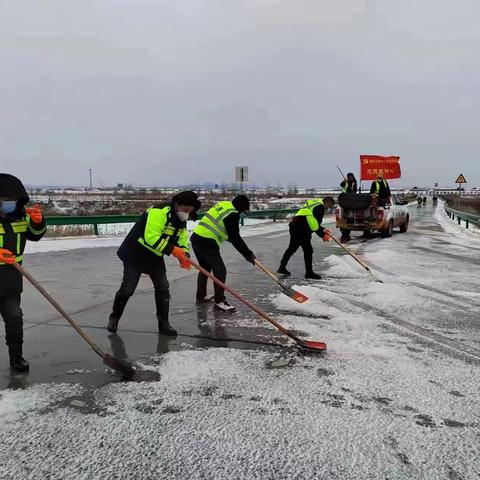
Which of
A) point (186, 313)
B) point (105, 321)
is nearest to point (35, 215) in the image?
point (105, 321)

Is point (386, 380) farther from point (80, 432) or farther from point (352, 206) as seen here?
point (352, 206)

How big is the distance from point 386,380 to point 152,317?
120 inches

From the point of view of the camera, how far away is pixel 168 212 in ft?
15.7

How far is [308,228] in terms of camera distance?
29.0 ft

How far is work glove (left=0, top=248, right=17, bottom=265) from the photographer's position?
3.61m

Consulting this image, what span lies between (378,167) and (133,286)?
18.1 metres

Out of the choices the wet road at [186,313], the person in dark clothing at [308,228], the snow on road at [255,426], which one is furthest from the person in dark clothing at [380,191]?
the snow on road at [255,426]

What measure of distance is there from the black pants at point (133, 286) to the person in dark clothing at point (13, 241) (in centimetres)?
117

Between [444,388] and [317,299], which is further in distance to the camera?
[317,299]

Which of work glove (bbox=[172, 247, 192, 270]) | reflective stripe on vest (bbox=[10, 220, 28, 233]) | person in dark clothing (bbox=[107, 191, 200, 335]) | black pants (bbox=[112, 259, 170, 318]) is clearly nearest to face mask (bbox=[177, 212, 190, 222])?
person in dark clothing (bbox=[107, 191, 200, 335])

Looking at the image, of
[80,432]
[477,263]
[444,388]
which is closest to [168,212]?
[80,432]

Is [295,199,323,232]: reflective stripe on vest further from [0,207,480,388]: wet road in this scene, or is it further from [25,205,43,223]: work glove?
[25,205,43,223]: work glove

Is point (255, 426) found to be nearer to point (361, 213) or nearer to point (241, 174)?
point (361, 213)

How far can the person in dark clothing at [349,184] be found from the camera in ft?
49.4
